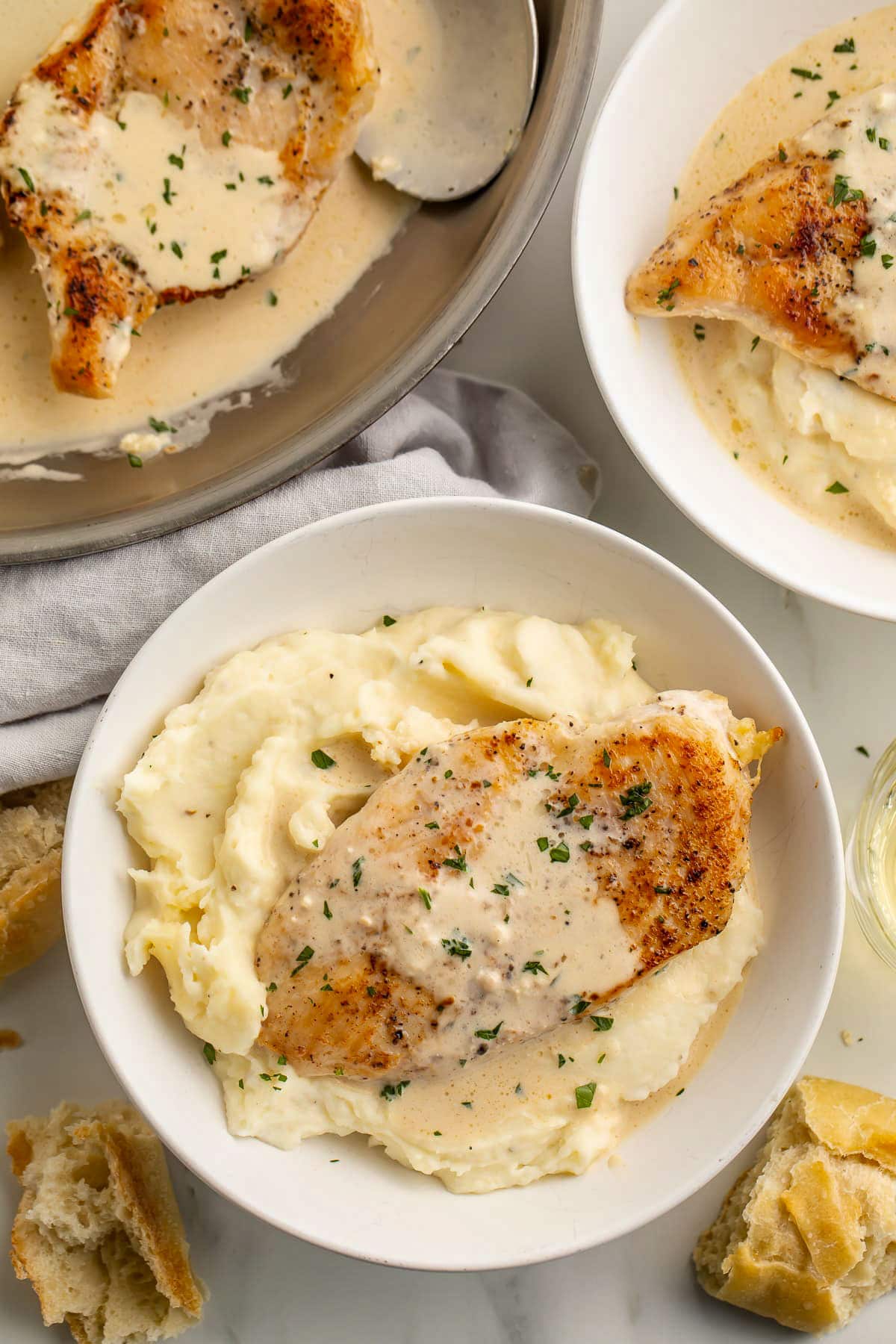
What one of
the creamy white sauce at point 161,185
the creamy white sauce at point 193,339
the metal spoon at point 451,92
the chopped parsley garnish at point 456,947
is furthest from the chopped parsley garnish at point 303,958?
the metal spoon at point 451,92

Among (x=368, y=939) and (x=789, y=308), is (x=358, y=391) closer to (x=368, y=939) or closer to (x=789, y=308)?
(x=789, y=308)

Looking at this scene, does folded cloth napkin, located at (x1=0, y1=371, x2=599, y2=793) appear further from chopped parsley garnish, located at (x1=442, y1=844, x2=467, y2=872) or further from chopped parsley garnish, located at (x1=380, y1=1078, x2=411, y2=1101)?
chopped parsley garnish, located at (x1=380, y1=1078, x2=411, y2=1101)

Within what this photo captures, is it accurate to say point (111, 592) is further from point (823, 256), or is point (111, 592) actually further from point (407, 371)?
point (823, 256)

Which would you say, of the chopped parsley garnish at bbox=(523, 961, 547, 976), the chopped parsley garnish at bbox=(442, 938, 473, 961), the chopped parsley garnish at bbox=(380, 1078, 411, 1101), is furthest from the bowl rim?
the chopped parsley garnish at bbox=(380, 1078, 411, 1101)

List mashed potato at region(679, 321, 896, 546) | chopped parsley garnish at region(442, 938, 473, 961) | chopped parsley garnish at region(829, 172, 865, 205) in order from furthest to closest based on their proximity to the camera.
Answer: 1. mashed potato at region(679, 321, 896, 546)
2. chopped parsley garnish at region(829, 172, 865, 205)
3. chopped parsley garnish at region(442, 938, 473, 961)

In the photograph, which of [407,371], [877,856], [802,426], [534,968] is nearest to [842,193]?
[802,426]
